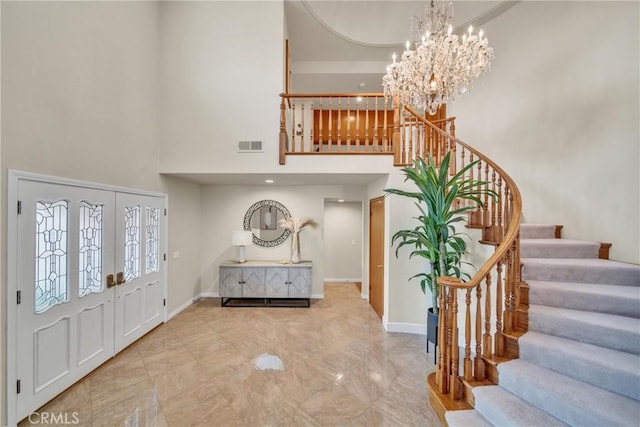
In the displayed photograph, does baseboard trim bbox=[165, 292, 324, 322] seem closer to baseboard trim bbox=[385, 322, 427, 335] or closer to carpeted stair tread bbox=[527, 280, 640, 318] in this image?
baseboard trim bbox=[385, 322, 427, 335]

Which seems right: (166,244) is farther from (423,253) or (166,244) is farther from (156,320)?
(423,253)

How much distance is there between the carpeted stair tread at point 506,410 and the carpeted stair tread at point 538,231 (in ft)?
7.00

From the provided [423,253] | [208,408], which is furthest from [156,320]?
[423,253]

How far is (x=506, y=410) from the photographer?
5.57ft

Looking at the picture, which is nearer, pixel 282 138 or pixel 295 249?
pixel 282 138

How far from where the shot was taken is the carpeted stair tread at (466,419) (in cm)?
178

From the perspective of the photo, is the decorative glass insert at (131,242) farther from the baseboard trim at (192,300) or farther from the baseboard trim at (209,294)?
the baseboard trim at (209,294)

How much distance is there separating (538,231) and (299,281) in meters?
3.70

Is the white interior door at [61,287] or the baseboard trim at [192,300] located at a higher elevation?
the white interior door at [61,287]

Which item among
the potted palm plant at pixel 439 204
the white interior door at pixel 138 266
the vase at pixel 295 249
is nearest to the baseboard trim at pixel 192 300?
the white interior door at pixel 138 266

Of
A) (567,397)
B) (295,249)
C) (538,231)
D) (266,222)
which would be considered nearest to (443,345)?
(567,397)

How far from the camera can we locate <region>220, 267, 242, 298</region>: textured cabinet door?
4.75 meters

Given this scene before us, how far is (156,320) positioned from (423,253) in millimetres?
A: 3985

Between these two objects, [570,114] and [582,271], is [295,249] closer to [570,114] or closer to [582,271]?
[582,271]
